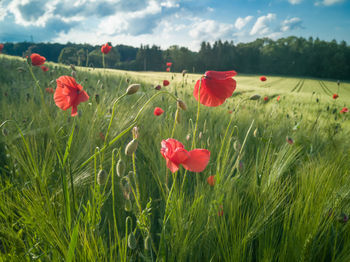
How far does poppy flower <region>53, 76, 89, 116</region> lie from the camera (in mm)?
896

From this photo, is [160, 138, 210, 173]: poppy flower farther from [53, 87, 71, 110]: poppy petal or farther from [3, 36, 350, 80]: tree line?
[3, 36, 350, 80]: tree line

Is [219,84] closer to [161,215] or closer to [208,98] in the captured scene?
[208,98]

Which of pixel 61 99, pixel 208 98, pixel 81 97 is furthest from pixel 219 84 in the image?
pixel 61 99

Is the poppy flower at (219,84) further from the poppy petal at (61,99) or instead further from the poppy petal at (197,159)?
the poppy petal at (61,99)

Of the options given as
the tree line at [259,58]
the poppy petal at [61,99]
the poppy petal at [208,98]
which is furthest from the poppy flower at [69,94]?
the tree line at [259,58]

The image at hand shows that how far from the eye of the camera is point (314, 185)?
0.89m

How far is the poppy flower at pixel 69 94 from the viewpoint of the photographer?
896 millimetres

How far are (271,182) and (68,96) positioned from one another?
3.16ft

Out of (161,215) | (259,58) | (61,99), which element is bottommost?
(161,215)

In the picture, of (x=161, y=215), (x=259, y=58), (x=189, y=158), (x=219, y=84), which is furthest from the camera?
(x=259, y=58)

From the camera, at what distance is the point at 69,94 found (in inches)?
35.3

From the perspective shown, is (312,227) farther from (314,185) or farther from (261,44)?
(261,44)

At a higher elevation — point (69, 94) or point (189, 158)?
point (69, 94)

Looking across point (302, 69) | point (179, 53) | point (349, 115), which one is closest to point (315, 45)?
point (302, 69)
